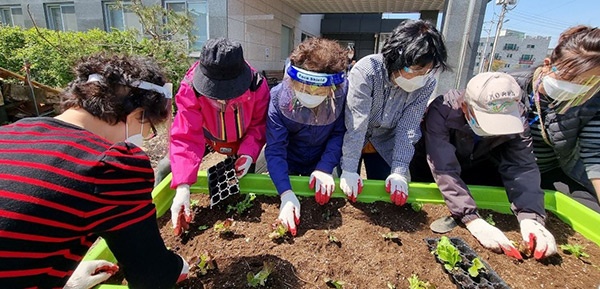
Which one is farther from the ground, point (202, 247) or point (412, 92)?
point (412, 92)

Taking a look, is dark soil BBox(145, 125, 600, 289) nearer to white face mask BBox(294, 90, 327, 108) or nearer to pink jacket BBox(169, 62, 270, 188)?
pink jacket BBox(169, 62, 270, 188)

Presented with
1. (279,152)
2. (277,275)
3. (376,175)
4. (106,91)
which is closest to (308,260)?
(277,275)

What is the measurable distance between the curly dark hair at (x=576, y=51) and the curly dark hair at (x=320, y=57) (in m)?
1.00

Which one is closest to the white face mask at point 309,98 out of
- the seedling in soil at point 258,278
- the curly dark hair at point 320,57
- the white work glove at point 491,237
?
the curly dark hair at point 320,57

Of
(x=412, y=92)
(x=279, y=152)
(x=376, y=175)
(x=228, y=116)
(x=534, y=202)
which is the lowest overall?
(x=376, y=175)

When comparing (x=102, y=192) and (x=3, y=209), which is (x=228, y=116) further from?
(x=3, y=209)

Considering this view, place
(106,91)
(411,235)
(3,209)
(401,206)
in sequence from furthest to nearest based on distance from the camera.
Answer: (401,206), (411,235), (106,91), (3,209)

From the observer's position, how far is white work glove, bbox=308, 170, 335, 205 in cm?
155

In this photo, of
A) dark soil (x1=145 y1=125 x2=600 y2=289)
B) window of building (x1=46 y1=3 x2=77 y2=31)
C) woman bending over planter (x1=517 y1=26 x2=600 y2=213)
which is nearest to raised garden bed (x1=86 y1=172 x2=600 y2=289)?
dark soil (x1=145 y1=125 x2=600 y2=289)

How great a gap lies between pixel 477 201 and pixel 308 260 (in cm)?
102

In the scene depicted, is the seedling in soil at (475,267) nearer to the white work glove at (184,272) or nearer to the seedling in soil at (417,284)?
the seedling in soil at (417,284)

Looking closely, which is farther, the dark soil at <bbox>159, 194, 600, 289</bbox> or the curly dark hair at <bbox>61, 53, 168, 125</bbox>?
the dark soil at <bbox>159, 194, 600, 289</bbox>

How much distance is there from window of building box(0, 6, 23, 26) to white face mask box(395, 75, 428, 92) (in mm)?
10944

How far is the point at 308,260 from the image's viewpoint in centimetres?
125
